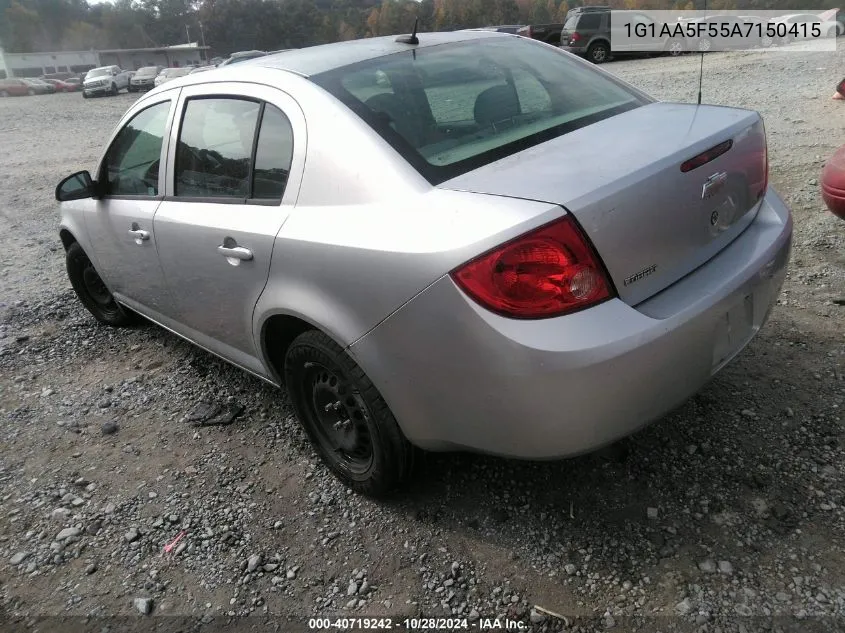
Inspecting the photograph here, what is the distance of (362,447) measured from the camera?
2543 mm

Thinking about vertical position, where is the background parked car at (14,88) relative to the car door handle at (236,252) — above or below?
above

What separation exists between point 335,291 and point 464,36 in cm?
167

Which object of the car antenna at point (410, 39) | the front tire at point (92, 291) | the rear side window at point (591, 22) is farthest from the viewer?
the rear side window at point (591, 22)

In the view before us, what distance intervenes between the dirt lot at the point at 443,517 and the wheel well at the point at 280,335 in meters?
0.47

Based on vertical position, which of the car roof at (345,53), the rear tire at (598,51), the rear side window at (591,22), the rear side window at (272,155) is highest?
the rear side window at (591,22)

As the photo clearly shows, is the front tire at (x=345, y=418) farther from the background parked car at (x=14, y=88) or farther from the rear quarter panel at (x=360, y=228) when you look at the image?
the background parked car at (x=14, y=88)

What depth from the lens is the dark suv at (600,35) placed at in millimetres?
21109

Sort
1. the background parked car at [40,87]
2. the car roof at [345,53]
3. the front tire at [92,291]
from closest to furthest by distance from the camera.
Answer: the car roof at [345,53], the front tire at [92,291], the background parked car at [40,87]

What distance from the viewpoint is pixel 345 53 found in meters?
2.76

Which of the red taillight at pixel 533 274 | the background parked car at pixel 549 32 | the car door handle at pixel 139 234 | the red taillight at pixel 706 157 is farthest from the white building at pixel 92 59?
the red taillight at pixel 533 274

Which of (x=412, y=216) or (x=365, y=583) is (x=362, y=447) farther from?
(x=412, y=216)

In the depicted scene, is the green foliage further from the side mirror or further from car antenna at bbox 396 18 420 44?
car antenna at bbox 396 18 420 44

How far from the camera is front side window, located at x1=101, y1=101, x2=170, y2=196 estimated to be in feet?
10.6

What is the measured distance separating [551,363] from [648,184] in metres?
0.65
